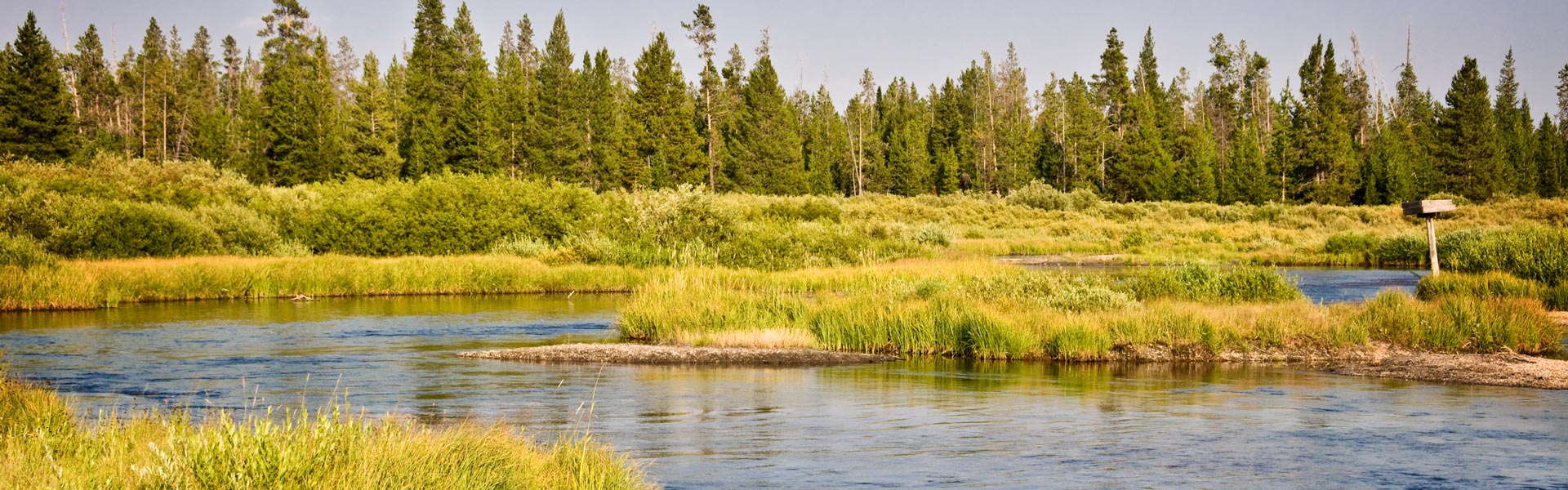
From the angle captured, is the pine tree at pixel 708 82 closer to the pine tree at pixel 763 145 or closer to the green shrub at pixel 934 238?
the pine tree at pixel 763 145

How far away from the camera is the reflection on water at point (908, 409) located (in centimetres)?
1185

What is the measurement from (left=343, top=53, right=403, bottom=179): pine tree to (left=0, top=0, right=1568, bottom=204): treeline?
144mm

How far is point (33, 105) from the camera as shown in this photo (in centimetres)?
6700

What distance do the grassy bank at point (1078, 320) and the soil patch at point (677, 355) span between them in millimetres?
704

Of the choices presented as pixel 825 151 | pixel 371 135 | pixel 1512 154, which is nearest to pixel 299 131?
pixel 371 135

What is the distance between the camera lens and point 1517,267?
29.0 meters

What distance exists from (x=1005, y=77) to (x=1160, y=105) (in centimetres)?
4062

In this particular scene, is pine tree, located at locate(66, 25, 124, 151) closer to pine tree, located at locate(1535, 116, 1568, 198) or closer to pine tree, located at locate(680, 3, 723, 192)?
pine tree, located at locate(680, 3, 723, 192)

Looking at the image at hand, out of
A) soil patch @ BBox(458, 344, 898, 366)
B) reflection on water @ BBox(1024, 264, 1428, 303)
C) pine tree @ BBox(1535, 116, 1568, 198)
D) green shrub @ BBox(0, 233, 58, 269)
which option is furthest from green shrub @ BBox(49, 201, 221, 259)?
pine tree @ BBox(1535, 116, 1568, 198)

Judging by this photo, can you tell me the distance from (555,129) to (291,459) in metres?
76.5

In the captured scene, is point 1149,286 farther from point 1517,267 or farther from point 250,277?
point 250,277

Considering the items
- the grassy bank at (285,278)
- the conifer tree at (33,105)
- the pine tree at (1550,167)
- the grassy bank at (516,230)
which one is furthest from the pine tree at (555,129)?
the pine tree at (1550,167)

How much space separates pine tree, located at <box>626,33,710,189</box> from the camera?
78000 millimetres

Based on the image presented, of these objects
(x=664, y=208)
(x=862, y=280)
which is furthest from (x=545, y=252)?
(x=862, y=280)
